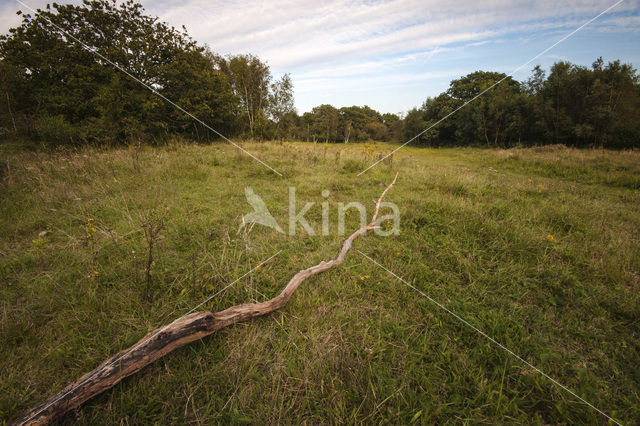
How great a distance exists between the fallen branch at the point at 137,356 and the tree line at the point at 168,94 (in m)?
8.29

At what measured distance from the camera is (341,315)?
224cm

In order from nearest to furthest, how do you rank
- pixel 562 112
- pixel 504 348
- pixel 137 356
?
1. pixel 137 356
2. pixel 504 348
3. pixel 562 112

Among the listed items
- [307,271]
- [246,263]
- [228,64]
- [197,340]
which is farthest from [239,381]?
[228,64]

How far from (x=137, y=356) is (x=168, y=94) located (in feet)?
67.7

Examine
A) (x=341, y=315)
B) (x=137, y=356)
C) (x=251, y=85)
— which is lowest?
(x=341, y=315)

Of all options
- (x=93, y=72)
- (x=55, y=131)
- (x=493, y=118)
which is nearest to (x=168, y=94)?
(x=93, y=72)

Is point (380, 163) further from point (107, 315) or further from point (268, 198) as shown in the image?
point (107, 315)

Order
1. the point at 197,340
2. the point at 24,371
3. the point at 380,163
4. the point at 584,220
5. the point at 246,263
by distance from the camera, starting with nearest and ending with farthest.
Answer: the point at 24,371 < the point at 197,340 < the point at 246,263 < the point at 584,220 < the point at 380,163

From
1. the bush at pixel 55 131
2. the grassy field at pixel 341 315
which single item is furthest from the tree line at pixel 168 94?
the grassy field at pixel 341 315

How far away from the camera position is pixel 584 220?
13.6 feet

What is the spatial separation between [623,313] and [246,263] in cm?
423

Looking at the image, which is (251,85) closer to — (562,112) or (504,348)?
(504,348)

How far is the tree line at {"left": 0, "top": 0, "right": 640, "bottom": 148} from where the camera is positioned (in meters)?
13.0

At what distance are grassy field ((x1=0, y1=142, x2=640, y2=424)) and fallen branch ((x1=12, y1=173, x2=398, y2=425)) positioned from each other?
11 cm
